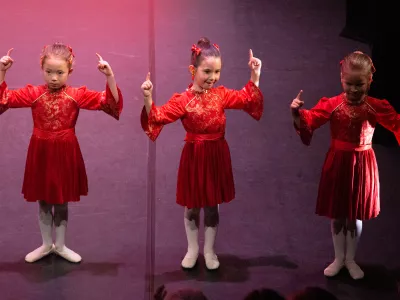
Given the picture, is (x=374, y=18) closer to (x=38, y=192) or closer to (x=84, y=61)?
(x=84, y=61)

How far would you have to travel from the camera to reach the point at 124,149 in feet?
14.8

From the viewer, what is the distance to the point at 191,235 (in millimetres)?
3570

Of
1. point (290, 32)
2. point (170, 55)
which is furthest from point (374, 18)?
point (170, 55)

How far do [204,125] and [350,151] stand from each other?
2.03 feet

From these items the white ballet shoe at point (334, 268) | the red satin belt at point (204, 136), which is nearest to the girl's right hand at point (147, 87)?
the red satin belt at point (204, 136)

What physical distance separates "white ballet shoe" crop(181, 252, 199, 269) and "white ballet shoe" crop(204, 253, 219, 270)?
Result: 49 millimetres

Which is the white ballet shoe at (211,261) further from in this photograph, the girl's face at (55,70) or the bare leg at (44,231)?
the girl's face at (55,70)

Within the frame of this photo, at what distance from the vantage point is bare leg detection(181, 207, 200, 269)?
11.6ft

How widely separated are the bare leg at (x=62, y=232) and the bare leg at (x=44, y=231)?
3cm

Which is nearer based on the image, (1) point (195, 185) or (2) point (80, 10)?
(1) point (195, 185)

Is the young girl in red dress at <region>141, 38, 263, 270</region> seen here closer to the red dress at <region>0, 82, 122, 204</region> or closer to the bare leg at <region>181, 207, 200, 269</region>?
the bare leg at <region>181, 207, 200, 269</region>

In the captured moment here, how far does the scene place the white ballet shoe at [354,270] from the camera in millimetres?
3477

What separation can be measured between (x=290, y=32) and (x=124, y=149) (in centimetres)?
143

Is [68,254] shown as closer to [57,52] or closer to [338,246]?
[57,52]
